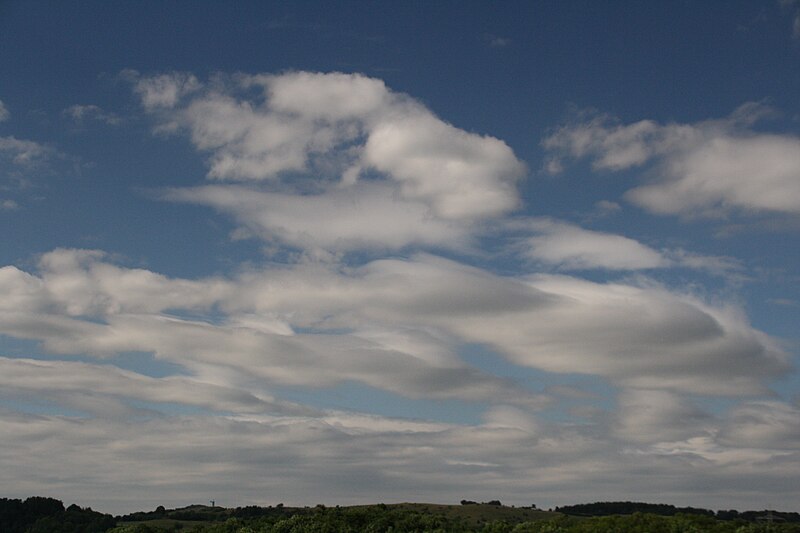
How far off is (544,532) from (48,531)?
170725 mm

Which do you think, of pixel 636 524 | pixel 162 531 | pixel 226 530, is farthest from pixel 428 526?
pixel 162 531

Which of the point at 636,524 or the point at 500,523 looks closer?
the point at 636,524

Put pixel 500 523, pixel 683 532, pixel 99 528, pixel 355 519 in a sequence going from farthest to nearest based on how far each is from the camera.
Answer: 1. pixel 99 528
2. pixel 355 519
3. pixel 500 523
4. pixel 683 532

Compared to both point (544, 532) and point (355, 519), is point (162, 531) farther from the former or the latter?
point (544, 532)

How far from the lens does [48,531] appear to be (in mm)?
199875

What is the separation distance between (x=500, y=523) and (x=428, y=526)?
21.0 feet

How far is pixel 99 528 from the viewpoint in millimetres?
199000

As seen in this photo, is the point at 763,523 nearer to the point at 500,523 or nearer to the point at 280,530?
the point at 500,523

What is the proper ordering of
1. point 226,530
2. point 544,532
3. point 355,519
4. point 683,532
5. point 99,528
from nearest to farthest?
1. point 683,532
2. point 544,532
3. point 355,519
4. point 226,530
5. point 99,528

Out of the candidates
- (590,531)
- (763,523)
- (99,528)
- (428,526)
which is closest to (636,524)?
(590,531)

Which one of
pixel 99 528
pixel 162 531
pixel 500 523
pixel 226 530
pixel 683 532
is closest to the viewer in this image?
pixel 683 532

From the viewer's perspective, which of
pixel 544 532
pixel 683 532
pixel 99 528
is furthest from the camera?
pixel 99 528

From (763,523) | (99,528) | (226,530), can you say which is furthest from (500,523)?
(99,528)

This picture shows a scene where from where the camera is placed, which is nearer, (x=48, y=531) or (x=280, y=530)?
(x=280, y=530)
